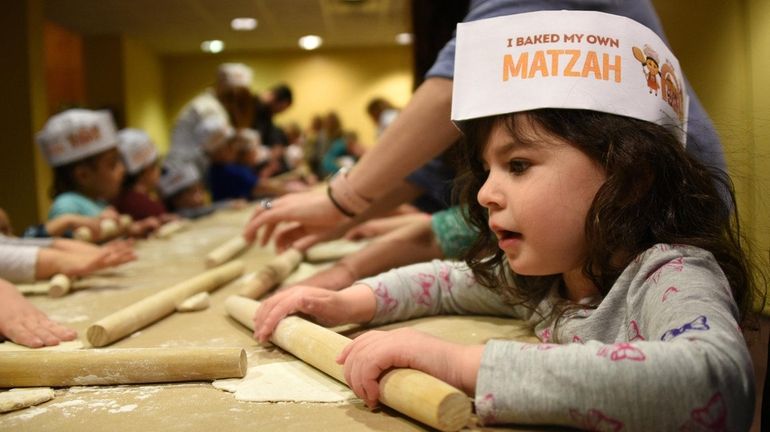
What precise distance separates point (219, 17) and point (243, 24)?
1.62ft

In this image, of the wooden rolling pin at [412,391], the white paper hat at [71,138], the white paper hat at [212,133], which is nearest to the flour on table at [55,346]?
the wooden rolling pin at [412,391]

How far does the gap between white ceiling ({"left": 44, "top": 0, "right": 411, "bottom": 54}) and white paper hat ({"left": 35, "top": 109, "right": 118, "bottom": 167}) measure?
46 centimetres

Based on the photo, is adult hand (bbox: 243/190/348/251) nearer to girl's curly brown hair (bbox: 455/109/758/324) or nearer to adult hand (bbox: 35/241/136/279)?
adult hand (bbox: 35/241/136/279)

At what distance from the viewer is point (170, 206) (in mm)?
4238

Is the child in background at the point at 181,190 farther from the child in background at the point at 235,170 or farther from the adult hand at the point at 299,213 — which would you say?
the adult hand at the point at 299,213

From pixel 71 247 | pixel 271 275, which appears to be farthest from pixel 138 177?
pixel 271 275

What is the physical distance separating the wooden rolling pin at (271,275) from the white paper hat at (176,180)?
2466mm

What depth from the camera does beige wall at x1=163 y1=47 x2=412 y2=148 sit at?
650 centimetres

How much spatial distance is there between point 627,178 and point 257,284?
94 cm

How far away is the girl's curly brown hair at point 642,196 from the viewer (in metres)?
0.84

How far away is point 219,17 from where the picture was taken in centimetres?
325

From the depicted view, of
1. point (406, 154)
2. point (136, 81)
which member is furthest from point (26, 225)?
point (136, 81)

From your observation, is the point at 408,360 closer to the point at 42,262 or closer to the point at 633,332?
the point at 633,332

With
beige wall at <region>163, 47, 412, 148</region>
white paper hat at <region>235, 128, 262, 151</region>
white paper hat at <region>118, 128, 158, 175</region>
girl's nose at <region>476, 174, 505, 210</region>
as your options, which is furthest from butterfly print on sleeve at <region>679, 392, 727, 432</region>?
beige wall at <region>163, 47, 412, 148</region>
